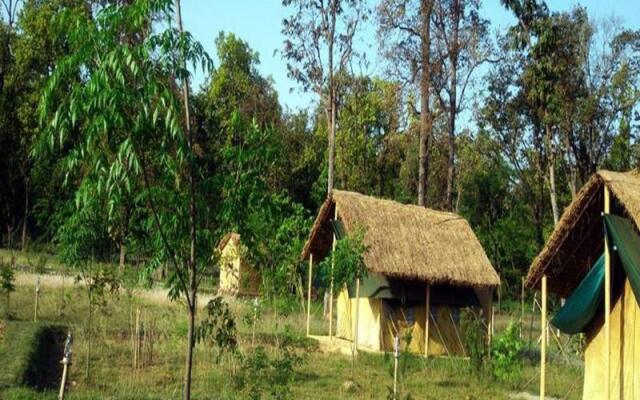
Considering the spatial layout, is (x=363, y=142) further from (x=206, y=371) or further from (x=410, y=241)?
(x=206, y=371)

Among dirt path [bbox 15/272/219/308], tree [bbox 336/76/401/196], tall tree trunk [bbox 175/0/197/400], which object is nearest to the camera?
tall tree trunk [bbox 175/0/197/400]

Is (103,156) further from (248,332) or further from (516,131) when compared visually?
(516,131)

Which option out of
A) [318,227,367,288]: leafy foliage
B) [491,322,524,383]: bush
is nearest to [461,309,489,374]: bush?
[491,322,524,383]: bush

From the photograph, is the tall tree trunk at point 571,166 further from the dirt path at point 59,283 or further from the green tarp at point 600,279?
the green tarp at point 600,279

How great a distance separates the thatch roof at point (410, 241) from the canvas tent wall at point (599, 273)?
686 centimetres

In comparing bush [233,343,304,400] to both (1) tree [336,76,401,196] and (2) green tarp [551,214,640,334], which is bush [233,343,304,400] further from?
(1) tree [336,76,401,196]

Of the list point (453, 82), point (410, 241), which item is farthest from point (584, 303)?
point (453, 82)

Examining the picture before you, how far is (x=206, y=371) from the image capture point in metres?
14.1

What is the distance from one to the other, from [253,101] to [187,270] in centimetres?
3725

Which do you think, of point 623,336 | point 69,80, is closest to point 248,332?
point 623,336

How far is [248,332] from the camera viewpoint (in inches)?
759

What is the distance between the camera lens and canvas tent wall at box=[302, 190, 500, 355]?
19516 mm

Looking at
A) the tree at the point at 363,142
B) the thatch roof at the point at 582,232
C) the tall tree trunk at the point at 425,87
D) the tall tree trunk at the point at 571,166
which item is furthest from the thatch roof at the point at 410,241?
the tree at the point at 363,142

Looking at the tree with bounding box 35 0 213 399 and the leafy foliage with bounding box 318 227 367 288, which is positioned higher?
the tree with bounding box 35 0 213 399
